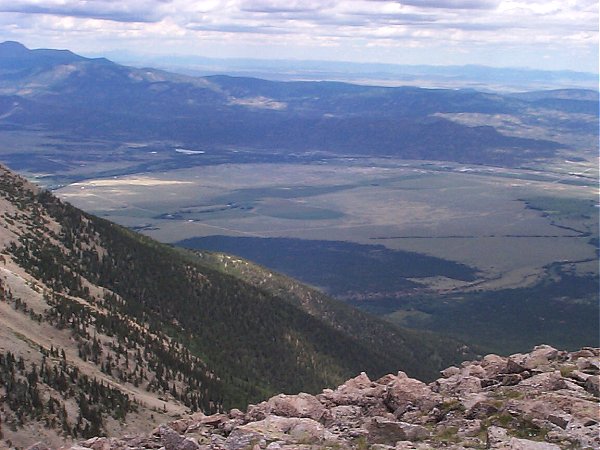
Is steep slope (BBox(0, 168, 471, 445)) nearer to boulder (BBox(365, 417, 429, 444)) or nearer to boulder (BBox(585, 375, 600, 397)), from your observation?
boulder (BBox(365, 417, 429, 444))

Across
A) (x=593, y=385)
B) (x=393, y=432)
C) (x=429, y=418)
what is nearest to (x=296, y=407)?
(x=393, y=432)

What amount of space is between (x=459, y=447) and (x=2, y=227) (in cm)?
5192

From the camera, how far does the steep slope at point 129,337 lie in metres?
34.8

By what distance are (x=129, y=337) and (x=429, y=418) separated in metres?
31.2

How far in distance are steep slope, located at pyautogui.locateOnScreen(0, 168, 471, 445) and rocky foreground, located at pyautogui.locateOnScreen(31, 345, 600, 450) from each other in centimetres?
1142

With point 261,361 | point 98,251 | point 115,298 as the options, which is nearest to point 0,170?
point 98,251

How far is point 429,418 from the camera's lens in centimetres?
2105

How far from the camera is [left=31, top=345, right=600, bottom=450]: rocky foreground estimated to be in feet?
61.5

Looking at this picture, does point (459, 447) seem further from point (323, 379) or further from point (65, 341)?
point (323, 379)

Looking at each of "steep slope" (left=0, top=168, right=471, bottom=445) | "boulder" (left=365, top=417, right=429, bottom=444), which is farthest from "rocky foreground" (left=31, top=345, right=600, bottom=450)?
"steep slope" (left=0, top=168, right=471, bottom=445)

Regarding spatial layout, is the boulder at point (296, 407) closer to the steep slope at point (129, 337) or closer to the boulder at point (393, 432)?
the boulder at point (393, 432)

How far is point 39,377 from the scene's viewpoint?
34.5m

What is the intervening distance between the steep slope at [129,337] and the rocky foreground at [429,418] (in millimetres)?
11419

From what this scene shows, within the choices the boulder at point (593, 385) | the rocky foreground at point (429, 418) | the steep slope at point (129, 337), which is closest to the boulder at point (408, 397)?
the rocky foreground at point (429, 418)
